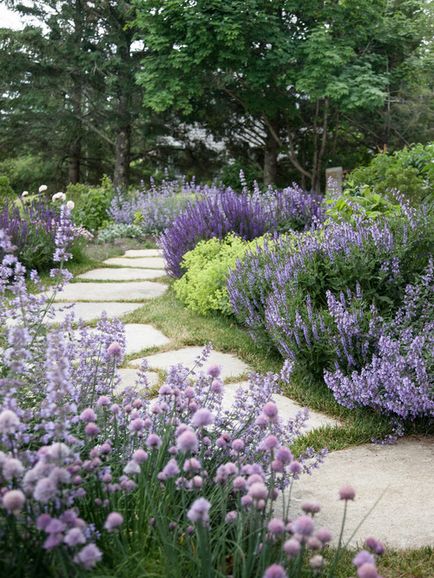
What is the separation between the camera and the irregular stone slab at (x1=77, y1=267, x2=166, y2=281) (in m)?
6.48

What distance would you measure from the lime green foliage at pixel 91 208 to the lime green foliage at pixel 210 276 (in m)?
6.60

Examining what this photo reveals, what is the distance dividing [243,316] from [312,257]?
0.67 m

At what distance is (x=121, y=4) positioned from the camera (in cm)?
1738

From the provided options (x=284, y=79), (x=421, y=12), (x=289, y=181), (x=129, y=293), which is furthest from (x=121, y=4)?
(x=129, y=293)

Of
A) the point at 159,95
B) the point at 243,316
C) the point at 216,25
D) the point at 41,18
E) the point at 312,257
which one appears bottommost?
the point at 243,316

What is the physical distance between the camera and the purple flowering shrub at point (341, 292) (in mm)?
2910

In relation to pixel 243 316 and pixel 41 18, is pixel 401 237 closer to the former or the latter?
pixel 243 316

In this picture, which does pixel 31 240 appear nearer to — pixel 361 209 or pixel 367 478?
pixel 361 209

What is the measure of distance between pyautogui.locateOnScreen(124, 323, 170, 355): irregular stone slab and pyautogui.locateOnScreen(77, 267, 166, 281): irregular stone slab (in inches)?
Result: 80.4

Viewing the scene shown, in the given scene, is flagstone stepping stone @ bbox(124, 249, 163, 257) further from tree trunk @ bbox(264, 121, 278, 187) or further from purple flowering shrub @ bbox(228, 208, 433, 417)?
tree trunk @ bbox(264, 121, 278, 187)

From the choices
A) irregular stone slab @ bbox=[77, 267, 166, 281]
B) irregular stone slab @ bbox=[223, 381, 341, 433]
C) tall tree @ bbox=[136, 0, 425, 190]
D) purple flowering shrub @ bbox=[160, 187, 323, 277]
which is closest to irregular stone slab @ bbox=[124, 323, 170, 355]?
irregular stone slab @ bbox=[223, 381, 341, 433]

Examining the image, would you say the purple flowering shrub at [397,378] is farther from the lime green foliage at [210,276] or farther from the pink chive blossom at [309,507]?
the lime green foliage at [210,276]

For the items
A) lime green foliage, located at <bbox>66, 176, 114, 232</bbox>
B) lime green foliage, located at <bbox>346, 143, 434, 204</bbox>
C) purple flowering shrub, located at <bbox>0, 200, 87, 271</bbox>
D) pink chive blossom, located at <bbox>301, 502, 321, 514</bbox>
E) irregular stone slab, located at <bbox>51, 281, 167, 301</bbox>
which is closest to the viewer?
pink chive blossom, located at <bbox>301, 502, 321, 514</bbox>

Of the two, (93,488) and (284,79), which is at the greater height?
→ (284,79)
